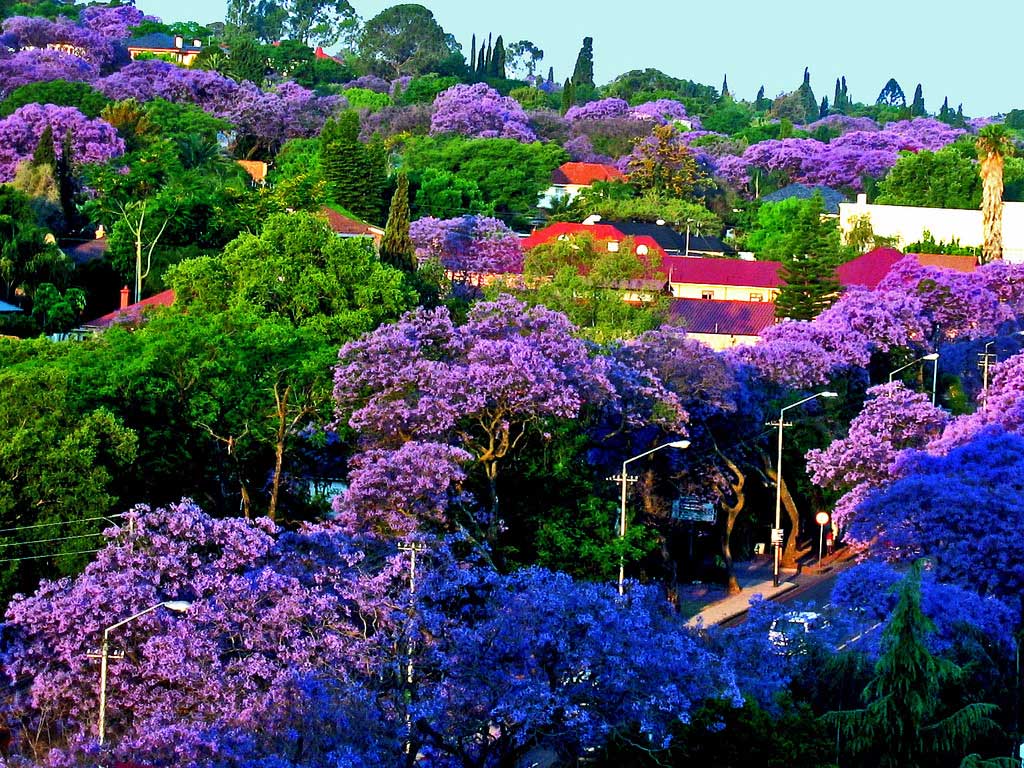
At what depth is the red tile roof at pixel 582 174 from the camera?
135875 millimetres

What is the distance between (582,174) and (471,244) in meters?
45.9

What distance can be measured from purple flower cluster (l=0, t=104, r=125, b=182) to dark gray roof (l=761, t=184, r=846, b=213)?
4427cm


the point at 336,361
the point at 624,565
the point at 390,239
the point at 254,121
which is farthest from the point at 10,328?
the point at 254,121

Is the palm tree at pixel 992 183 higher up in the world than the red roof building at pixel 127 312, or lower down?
higher up

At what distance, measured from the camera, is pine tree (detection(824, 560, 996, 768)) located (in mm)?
32031

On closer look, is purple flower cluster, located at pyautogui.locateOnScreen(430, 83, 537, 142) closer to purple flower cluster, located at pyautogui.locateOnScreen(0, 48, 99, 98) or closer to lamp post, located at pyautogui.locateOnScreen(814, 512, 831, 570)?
purple flower cluster, located at pyautogui.locateOnScreen(0, 48, 99, 98)

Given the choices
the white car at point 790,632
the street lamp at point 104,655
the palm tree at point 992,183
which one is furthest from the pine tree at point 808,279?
the street lamp at point 104,655

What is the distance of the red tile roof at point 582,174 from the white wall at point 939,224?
2168cm

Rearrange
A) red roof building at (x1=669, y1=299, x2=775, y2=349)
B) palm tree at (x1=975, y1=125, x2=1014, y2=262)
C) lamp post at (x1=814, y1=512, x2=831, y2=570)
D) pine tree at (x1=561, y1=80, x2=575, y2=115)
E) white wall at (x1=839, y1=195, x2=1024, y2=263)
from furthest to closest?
pine tree at (x1=561, y1=80, x2=575, y2=115) → white wall at (x1=839, y1=195, x2=1024, y2=263) → palm tree at (x1=975, y1=125, x2=1014, y2=262) → red roof building at (x1=669, y1=299, x2=775, y2=349) → lamp post at (x1=814, y1=512, x2=831, y2=570)

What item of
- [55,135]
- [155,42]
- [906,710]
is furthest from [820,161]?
[906,710]

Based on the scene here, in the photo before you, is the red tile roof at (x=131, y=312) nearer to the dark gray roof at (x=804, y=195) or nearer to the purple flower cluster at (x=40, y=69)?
the purple flower cluster at (x=40, y=69)

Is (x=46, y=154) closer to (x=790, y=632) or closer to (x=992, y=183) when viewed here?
(x=992, y=183)

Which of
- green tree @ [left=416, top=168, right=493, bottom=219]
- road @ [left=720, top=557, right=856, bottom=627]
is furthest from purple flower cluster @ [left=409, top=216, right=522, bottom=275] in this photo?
road @ [left=720, top=557, right=856, bottom=627]

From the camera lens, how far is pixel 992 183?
97.9m
